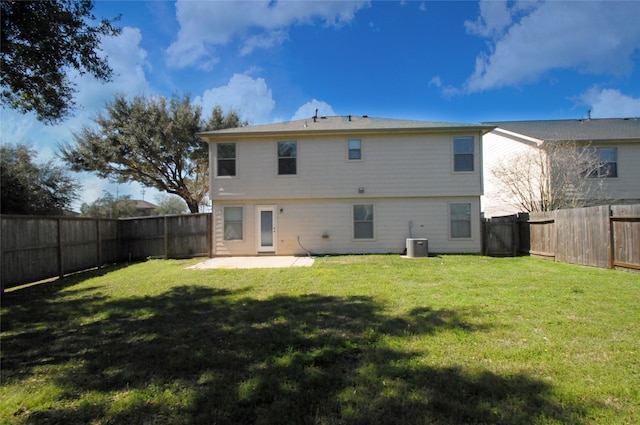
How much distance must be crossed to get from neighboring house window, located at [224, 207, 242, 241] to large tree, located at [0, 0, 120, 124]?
7002 mm

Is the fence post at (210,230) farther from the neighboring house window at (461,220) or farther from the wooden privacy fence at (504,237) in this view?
the wooden privacy fence at (504,237)

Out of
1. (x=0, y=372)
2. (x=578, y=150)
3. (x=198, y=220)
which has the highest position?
(x=578, y=150)

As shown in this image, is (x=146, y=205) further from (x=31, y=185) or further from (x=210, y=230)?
(x=210, y=230)

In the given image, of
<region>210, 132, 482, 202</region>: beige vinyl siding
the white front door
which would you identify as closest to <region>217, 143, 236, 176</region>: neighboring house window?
<region>210, 132, 482, 202</region>: beige vinyl siding

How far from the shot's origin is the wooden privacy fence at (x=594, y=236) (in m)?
7.79

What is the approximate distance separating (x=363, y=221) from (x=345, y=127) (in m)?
3.86

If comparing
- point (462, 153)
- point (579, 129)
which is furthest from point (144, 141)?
point (579, 129)

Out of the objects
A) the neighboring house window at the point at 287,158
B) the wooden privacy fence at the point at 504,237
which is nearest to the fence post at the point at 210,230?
the neighboring house window at the point at 287,158

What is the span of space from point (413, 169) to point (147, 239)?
36.2 ft

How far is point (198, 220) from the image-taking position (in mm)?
13367

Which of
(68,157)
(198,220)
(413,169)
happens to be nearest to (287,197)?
(198,220)

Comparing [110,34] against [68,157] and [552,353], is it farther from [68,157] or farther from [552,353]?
[68,157]

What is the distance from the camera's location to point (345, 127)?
13.3 meters

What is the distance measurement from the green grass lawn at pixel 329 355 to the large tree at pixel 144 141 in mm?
15123
